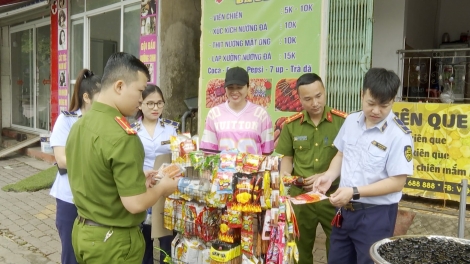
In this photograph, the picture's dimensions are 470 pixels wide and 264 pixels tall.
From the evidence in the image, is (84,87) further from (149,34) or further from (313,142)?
(149,34)

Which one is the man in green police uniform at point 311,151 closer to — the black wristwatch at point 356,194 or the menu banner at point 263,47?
the black wristwatch at point 356,194

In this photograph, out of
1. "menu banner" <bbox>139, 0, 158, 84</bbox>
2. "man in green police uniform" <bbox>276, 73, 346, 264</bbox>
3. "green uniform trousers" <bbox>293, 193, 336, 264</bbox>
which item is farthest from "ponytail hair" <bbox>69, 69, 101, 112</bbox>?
"menu banner" <bbox>139, 0, 158, 84</bbox>

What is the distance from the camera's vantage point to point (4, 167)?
8.45 metres

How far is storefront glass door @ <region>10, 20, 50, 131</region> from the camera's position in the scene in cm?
1007

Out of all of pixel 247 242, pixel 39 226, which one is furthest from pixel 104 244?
pixel 39 226

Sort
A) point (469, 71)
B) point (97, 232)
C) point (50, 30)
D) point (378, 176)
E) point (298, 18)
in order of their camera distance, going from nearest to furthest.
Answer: point (97, 232) < point (378, 176) < point (298, 18) < point (469, 71) < point (50, 30)

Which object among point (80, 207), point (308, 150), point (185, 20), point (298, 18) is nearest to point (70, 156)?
point (80, 207)

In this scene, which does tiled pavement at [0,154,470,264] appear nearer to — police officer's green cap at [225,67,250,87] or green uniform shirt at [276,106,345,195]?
green uniform shirt at [276,106,345,195]

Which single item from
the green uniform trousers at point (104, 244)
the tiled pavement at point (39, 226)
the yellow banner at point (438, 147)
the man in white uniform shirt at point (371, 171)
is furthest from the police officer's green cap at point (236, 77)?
the yellow banner at point (438, 147)

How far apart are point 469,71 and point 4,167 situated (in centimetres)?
901

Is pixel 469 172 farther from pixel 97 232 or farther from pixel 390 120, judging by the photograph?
pixel 97 232

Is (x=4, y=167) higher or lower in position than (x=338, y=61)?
lower

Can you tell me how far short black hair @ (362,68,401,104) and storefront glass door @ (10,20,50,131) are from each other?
→ 9377 mm

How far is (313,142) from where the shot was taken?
2.92 meters
